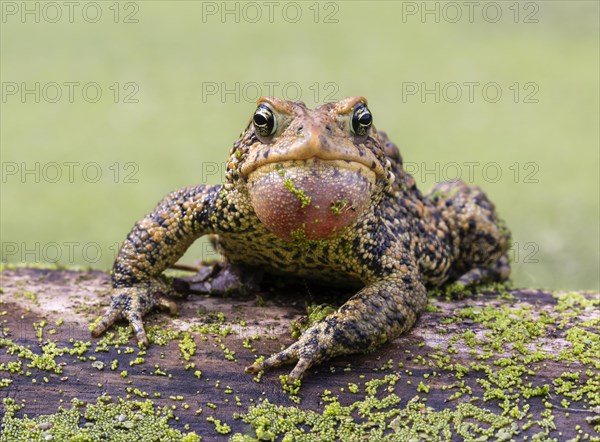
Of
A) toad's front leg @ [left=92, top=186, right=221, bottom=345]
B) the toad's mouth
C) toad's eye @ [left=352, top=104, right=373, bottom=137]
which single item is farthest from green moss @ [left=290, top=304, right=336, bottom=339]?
toad's eye @ [left=352, top=104, right=373, bottom=137]

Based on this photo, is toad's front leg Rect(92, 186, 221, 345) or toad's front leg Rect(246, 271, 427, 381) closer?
toad's front leg Rect(246, 271, 427, 381)

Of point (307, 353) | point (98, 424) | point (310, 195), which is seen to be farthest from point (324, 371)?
point (98, 424)

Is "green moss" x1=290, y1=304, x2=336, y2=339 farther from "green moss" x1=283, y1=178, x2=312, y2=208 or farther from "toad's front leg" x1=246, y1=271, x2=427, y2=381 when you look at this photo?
"green moss" x1=283, y1=178, x2=312, y2=208

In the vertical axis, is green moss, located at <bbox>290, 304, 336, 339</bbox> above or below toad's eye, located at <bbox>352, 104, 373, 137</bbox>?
below

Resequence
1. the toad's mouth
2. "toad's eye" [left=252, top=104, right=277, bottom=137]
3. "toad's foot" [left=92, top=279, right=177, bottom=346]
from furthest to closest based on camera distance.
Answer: "toad's foot" [left=92, top=279, right=177, bottom=346] < "toad's eye" [left=252, top=104, right=277, bottom=137] < the toad's mouth

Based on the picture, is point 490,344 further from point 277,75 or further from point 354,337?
point 277,75

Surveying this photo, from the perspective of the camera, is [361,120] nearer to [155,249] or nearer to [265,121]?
[265,121]

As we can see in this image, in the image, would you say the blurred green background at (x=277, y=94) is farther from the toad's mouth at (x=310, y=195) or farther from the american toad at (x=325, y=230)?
the toad's mouth at (x=310, y=195)

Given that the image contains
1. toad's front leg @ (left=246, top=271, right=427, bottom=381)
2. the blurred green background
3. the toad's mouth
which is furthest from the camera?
the blurred green background

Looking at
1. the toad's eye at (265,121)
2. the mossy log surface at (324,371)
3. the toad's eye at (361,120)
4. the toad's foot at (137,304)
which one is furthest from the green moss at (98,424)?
the toad's eye at (361,120)
